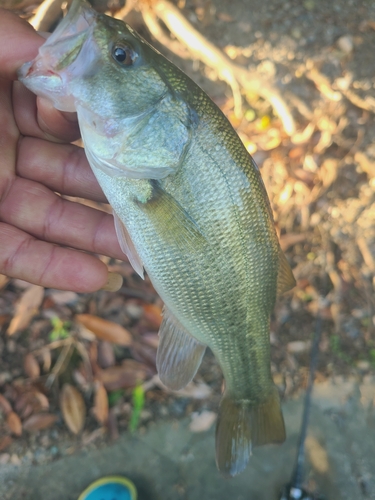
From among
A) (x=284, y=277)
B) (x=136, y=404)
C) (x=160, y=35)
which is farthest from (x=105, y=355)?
(x=160, y=35)

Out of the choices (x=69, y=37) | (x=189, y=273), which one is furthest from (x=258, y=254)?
(x=69, y=37)

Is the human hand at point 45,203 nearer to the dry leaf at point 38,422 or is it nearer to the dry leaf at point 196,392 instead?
the dry leaf at point 38,422

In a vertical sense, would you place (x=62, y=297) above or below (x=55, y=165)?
below

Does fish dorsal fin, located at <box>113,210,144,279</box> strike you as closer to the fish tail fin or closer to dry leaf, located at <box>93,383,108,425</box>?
the fish tail fin

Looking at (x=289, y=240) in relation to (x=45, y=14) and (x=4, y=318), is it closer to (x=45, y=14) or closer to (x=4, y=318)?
(x=4, y=318)

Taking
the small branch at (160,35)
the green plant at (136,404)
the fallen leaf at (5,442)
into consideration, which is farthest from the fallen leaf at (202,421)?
the small branch at (160,35)

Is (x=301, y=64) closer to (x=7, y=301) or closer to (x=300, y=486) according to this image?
(x=7, y=301)
